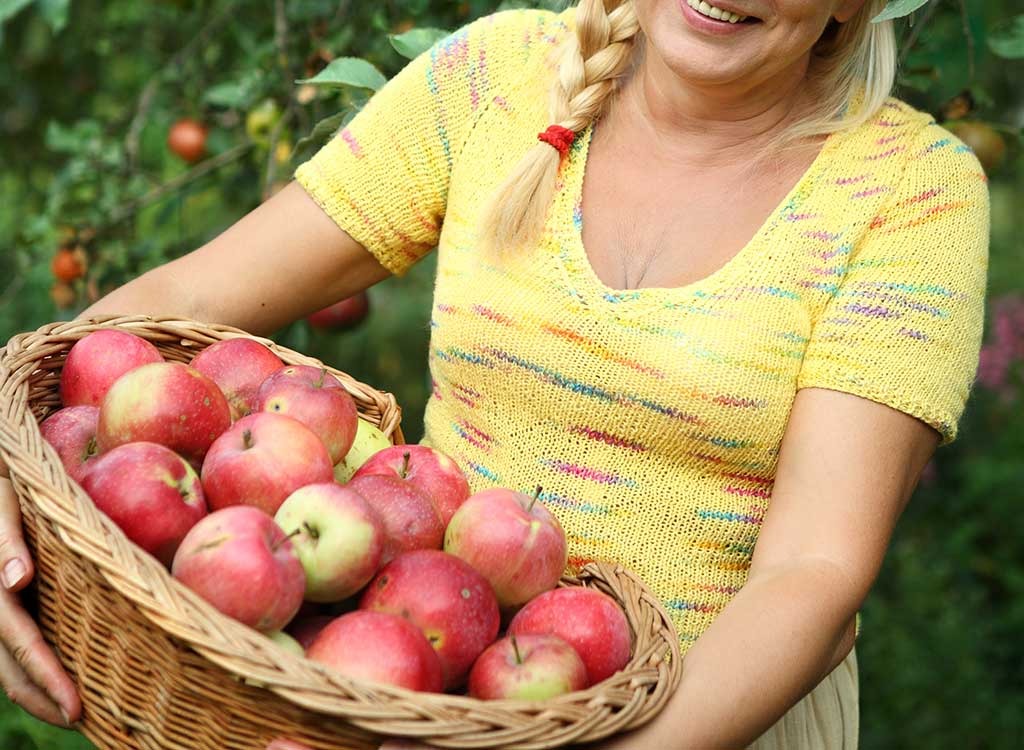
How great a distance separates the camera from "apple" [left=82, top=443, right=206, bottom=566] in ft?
3.49

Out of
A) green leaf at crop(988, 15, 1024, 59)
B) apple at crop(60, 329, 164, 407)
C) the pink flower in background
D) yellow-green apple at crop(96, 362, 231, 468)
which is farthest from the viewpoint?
the pink flower in background

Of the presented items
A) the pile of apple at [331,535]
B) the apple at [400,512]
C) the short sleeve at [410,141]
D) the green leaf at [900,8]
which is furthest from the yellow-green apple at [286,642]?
the green leaf at [900,8]

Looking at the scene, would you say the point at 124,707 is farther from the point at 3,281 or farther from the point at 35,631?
the point at 3,281

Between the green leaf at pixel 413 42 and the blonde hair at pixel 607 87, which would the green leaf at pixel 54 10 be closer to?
the green leaf at pixel 413 42

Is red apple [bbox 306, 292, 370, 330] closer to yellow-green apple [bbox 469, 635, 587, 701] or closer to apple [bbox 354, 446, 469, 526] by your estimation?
apple [bbox 354, 446, 469, 526]

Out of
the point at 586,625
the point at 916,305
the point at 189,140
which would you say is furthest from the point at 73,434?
the point at 189,140

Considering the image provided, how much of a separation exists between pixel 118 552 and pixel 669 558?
667 mm

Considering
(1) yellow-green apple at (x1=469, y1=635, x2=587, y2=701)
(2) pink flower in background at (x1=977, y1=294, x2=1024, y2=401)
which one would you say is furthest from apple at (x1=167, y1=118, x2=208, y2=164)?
(2) pink flower in background at (x1=977, y1=294, x2=1024, y2=401)

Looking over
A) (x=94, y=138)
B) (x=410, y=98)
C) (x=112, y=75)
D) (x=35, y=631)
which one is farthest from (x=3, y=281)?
(x=35, y=631)

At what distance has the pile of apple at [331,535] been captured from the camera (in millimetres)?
1020

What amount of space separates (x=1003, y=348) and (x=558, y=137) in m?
2.41

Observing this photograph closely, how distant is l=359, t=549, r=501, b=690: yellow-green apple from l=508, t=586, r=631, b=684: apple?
0.14 feet

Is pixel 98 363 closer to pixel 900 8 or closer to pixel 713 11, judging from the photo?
pixel 713 11

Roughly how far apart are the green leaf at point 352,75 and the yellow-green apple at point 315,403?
596mm
